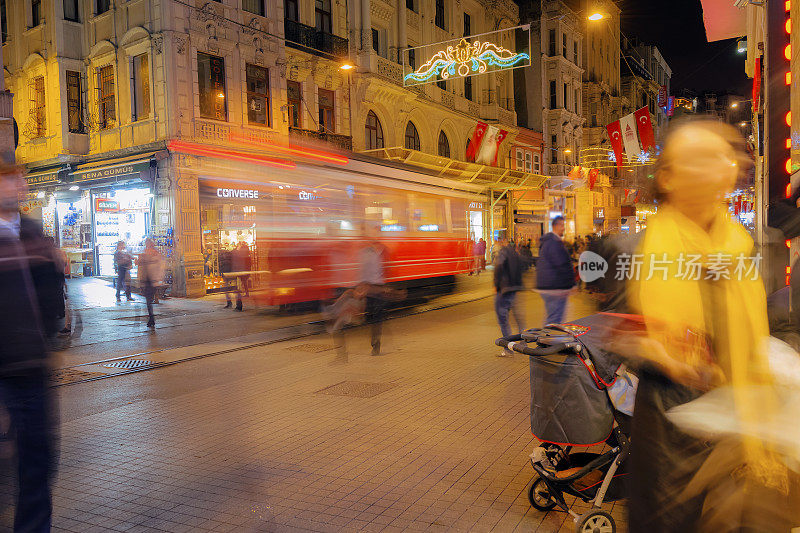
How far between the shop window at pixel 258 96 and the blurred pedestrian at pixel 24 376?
20.1 meters

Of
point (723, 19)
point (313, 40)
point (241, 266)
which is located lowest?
point (241, 266)

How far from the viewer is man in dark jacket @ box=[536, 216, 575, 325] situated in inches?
355

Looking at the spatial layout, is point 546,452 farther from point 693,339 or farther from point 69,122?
point 69,122

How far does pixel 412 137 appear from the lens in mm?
31875

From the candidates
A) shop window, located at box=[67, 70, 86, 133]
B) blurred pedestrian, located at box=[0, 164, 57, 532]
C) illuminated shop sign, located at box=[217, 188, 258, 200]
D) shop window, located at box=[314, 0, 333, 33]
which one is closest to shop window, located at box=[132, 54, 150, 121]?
shop window, located at box=[67, 70, 86, 133]

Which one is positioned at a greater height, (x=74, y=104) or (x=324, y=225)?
(x=74, y=104)

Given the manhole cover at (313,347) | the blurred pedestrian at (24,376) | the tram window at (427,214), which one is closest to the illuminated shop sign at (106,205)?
the tram window at (427,214)

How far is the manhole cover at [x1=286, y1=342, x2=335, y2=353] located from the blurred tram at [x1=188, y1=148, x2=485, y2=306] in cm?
160

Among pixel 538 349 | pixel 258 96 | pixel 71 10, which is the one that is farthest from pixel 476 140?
pixel 538 349

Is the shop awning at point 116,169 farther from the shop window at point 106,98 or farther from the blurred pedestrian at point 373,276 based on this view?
the blurred pedestrian at point 373,276

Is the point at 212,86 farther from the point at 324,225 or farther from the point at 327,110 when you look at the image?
the point at 324,225

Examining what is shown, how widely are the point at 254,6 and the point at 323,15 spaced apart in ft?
13.5

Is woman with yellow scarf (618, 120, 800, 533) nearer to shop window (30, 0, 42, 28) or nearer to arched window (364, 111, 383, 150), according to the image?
arched window (364, 111, 383, 150)

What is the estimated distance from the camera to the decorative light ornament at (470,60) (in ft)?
55.0
